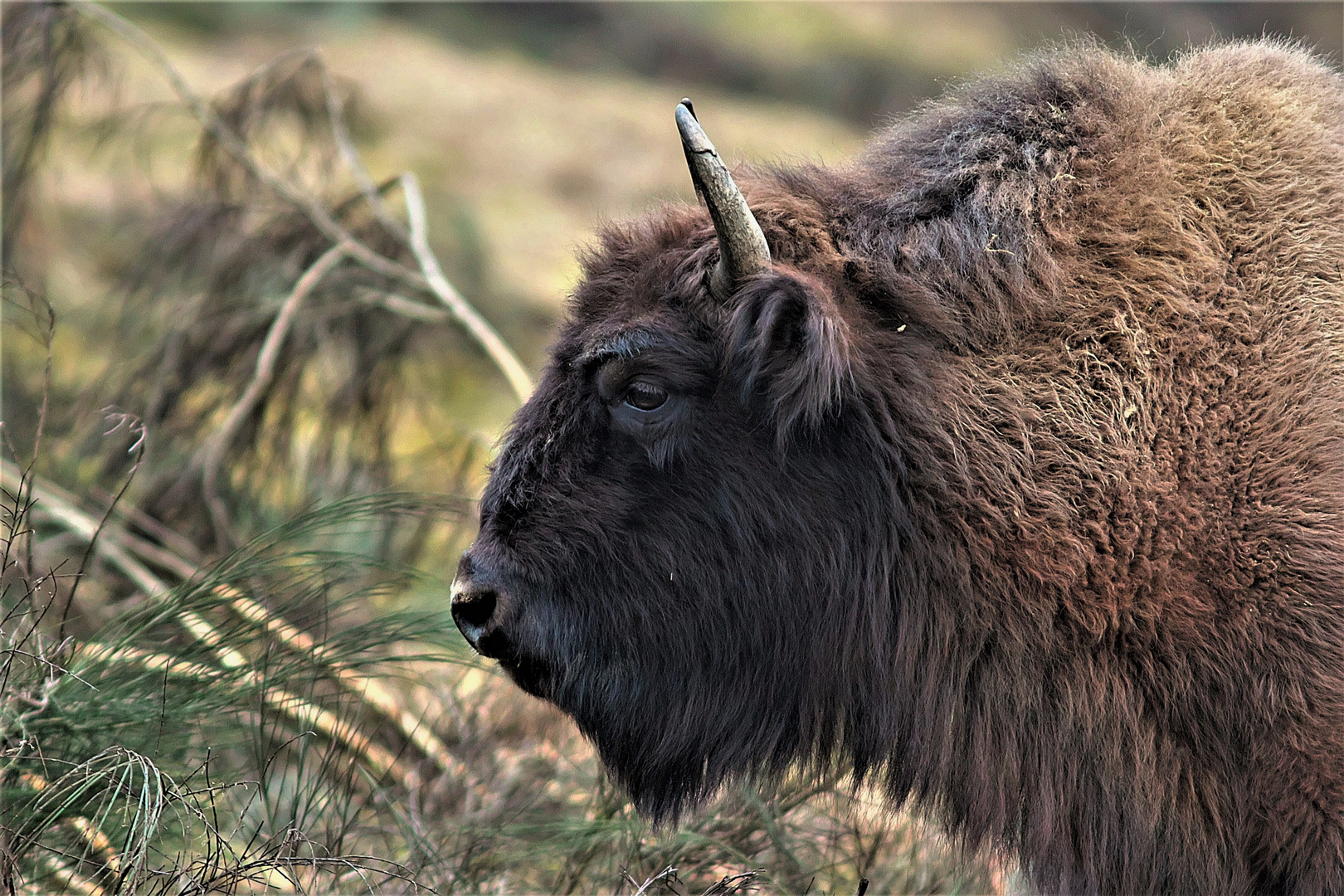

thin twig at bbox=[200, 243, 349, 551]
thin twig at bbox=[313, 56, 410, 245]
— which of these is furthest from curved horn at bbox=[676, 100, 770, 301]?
thin twig at bbox=[313, 56, 410, 245]

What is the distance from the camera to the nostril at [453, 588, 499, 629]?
251 centimetres

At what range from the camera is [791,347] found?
2.37 meters

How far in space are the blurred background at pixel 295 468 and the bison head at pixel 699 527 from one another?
0.44 m

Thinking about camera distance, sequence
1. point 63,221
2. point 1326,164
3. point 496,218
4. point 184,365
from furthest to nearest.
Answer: point 496,218, point 63,221, point 184,365, point 1326,164

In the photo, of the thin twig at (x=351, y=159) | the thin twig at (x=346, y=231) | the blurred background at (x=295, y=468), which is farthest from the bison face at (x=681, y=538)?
the thin twig at (x=351, y=159)

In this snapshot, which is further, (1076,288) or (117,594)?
(117,594)

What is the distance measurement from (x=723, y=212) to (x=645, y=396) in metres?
0.44

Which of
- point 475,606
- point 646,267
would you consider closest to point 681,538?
point 475,606

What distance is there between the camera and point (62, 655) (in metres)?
2.61

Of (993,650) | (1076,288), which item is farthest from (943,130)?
(993,650)

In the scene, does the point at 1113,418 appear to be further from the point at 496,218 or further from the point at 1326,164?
the point at 496,218

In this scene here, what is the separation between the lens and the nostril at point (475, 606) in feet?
8.23

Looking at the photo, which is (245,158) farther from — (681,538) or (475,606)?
(681,538)

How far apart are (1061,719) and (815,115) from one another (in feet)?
35.2
